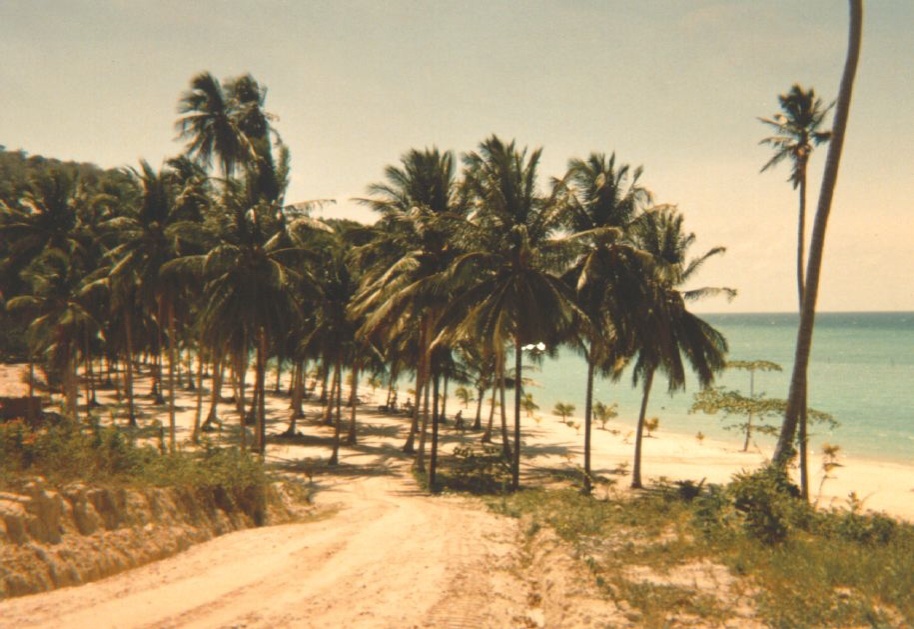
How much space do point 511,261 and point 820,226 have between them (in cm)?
828

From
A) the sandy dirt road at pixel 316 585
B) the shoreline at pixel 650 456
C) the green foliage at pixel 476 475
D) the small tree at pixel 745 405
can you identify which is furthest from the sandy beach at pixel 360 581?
the small tree at pixel 745 405

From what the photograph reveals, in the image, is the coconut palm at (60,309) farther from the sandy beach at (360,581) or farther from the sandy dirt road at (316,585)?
the sandy dirt road at (316,585)

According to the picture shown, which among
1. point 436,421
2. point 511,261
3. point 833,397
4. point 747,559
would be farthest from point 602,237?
point 833,397

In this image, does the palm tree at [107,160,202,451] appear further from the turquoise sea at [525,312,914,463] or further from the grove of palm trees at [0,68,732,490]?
the turquoise sea at [525,312,914,463]

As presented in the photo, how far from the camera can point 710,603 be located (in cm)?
789

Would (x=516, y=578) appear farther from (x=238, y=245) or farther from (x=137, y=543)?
(x=238, y=245)

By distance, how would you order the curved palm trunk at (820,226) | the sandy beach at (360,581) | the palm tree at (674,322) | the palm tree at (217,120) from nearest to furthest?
the sandy beach at (360,581), the curved palm trunk at (820,226), the palm tree at (674,322), the palm tree at (217,120)

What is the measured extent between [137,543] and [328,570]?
11.6 feet

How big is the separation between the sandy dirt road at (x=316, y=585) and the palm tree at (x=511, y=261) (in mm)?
6210

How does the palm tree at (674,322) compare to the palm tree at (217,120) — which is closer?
the palm tree at (674,322)

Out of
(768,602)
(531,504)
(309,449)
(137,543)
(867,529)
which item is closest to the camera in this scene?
(768,602)

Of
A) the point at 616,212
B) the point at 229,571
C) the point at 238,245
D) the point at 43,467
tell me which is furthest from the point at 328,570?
the point at 616,212

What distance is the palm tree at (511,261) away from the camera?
17047 millimetres

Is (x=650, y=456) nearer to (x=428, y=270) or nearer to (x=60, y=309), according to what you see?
(x=428, y=270)
